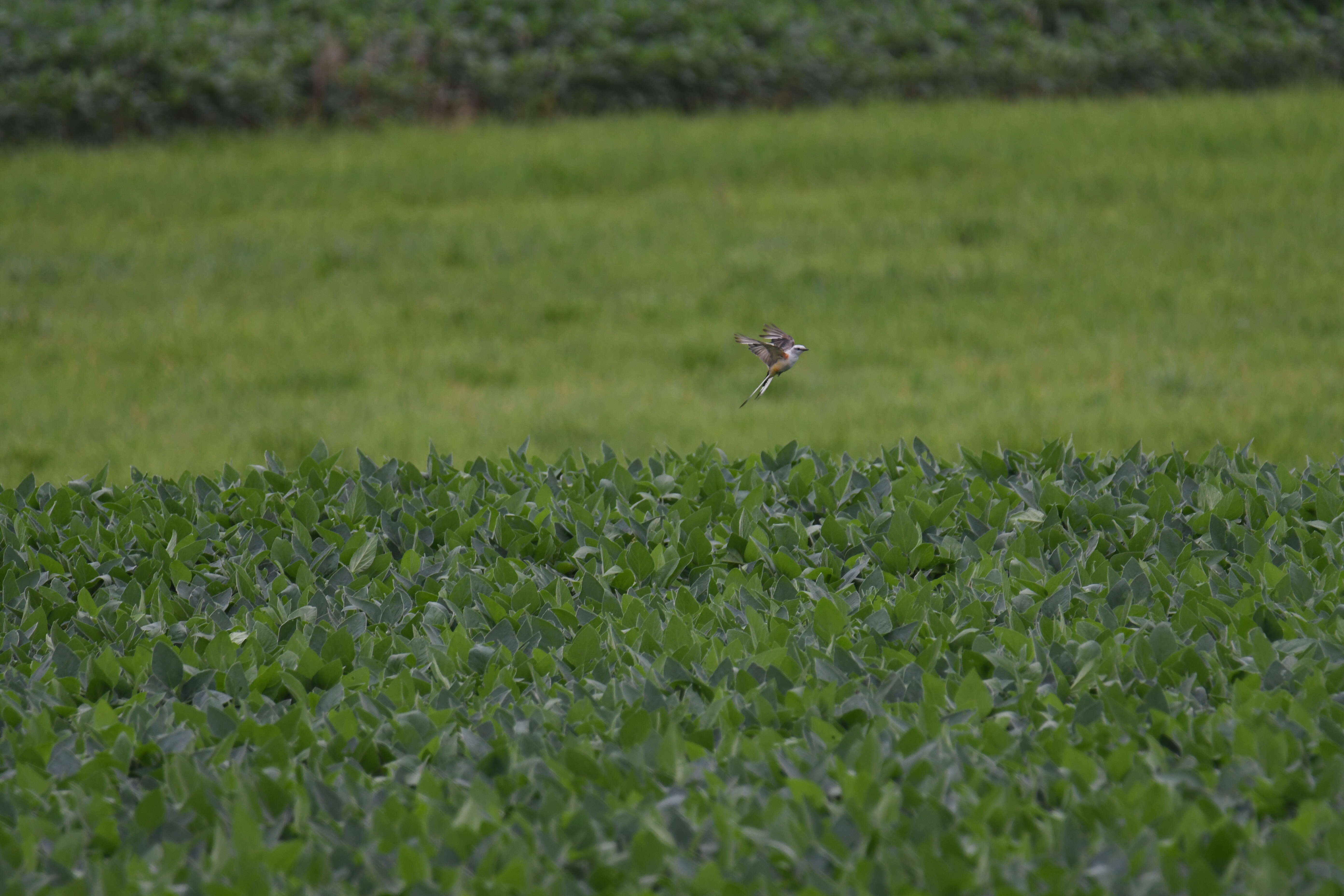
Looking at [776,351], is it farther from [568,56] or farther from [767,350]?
[568,56]

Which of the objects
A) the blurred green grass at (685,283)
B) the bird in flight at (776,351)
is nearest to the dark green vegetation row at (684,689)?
the bird in flight at (776,351)

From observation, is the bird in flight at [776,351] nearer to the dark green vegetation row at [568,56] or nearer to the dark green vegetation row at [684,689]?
the dark green vegetation row at [684,689]

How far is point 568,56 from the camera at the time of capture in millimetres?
11938

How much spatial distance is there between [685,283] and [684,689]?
600 cm

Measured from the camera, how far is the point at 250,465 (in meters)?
3.84

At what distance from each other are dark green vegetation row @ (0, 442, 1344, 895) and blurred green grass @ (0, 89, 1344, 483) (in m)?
2.44

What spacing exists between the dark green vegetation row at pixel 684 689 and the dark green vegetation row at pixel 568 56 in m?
8.51

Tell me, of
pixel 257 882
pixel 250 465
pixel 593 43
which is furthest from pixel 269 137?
pixel 257 882

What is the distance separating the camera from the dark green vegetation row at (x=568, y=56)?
11.1 meters

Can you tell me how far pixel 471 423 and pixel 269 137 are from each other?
605 cm

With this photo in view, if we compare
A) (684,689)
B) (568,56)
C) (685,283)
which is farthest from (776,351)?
(568,56)

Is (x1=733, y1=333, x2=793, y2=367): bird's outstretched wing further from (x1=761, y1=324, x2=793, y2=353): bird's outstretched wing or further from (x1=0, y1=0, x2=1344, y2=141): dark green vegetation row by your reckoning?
(x1=0, y1=0, x2=1344, y2=141): dark green vegetation row

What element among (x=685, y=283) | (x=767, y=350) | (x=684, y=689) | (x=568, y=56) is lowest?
(x=685, y=283)

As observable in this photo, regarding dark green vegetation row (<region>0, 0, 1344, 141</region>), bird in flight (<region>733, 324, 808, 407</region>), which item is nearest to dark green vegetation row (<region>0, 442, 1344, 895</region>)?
bird in flight (<region>733, 324, 808, 407</region>)
